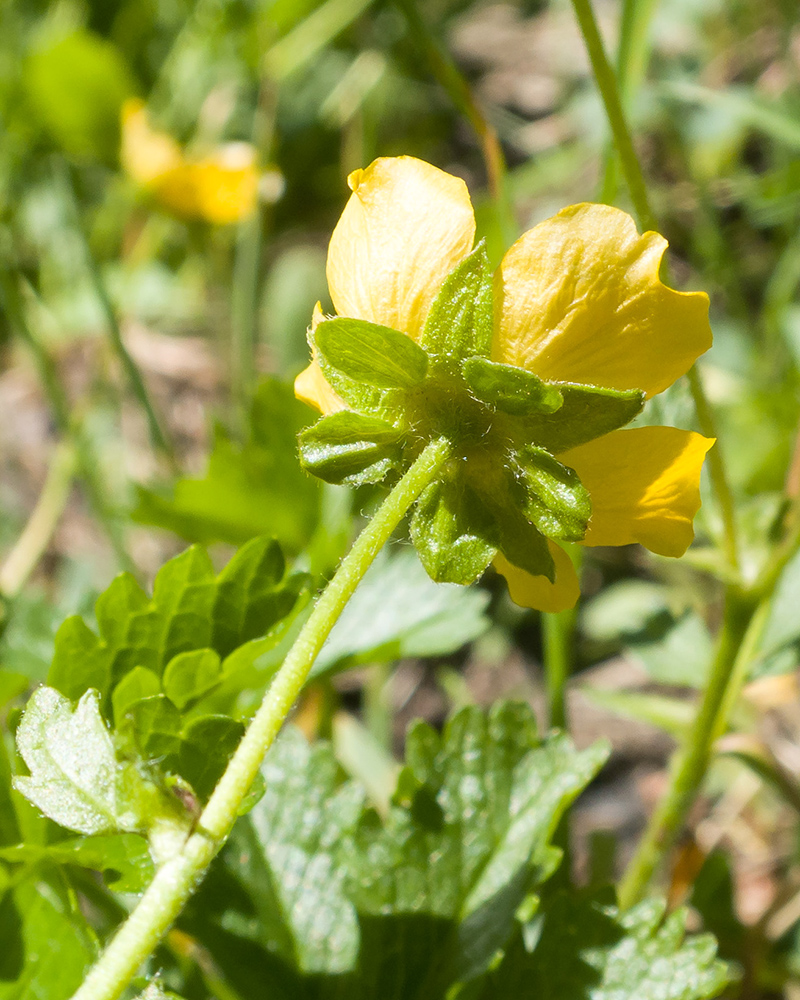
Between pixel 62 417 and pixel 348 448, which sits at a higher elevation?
pixel 348 448

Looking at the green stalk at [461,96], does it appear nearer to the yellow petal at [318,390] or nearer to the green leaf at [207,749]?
the yellow petal at [318,390]

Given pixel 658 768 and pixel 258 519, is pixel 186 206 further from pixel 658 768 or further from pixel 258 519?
pixel 658 768

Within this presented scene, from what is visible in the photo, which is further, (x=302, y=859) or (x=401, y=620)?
(x=401, y=620)

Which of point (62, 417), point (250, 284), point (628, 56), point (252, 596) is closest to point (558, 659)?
point (252, 596)

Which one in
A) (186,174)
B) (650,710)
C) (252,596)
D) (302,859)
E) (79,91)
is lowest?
(650,710)

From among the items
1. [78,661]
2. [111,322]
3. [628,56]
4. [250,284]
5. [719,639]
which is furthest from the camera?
[250,284]

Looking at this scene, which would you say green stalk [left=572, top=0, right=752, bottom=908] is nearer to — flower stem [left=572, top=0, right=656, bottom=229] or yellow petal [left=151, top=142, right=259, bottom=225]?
flower stem [left=572, top=0, right=656, bottom=229]

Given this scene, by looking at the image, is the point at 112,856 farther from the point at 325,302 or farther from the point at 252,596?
the point at 325,302
